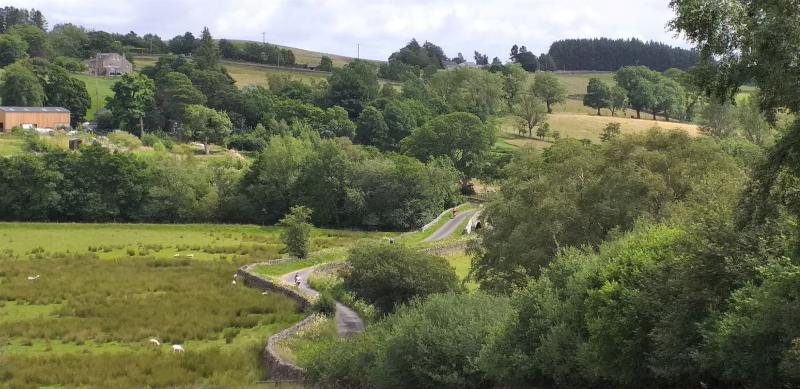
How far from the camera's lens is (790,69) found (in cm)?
982

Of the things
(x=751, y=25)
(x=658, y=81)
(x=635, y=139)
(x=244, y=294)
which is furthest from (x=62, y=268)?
(x=658, y=81)

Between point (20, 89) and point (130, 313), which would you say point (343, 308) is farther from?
point (20, 89)

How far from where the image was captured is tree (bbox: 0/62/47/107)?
3964 inches

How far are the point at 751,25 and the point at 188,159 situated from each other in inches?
2841

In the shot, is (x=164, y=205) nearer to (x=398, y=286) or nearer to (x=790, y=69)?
(x=398, y=286)

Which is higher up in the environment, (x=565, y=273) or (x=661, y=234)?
(x=661, y=234)

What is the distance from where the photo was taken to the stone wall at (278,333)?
22.2m

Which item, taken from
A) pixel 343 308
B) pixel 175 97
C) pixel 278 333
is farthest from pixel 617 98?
pixel 278 333

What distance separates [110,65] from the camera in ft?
459

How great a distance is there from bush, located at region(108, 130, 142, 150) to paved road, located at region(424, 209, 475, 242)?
40.8 meters

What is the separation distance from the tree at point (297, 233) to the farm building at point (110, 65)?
105959 millimetres

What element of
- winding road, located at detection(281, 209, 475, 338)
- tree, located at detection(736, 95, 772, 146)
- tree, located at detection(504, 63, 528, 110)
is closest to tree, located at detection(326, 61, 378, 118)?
tree, located at detection(504, 63, 528, 110)

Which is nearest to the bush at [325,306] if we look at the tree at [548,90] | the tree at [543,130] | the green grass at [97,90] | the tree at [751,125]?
the tree at [751,125]

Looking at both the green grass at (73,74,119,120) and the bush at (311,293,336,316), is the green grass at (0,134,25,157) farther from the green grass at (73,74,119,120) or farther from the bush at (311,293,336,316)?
the bush at (311,293,336,316)
